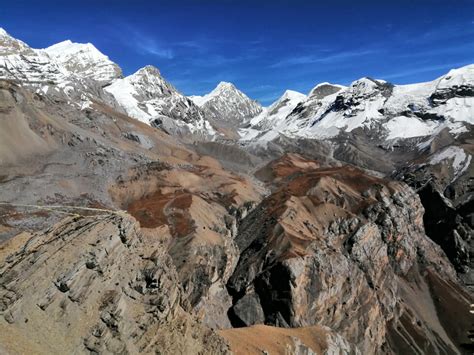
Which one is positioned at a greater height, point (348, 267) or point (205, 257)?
point (205, 257)

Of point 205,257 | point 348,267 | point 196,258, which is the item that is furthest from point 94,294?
point 348,267

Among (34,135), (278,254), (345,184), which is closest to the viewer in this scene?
(278,254)

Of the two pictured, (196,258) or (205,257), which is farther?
(205,257)

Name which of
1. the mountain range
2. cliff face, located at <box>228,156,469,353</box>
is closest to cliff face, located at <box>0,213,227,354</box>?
the mountain range

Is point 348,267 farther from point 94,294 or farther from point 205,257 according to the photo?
point 94,294

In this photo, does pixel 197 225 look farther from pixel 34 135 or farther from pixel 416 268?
pixel 416 268

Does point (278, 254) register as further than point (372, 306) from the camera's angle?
No

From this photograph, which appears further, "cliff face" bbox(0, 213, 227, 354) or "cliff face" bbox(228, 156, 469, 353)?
"cliff face" bbox(228, 156, 469, 353)

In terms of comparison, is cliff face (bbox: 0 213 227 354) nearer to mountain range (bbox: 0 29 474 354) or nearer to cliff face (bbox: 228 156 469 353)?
mountain range (bbox: 0 29 474 354)

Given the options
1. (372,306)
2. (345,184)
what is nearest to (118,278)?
(372,306)

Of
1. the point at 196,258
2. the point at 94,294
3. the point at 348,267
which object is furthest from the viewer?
the point at 348,267

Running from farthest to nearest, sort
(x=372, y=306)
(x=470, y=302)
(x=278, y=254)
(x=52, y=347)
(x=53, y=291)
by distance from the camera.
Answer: (x=470, y=302)
(x=372, y=306)
(x=278, y=254)
(x=53, y=291)
(x=52, y=347)
